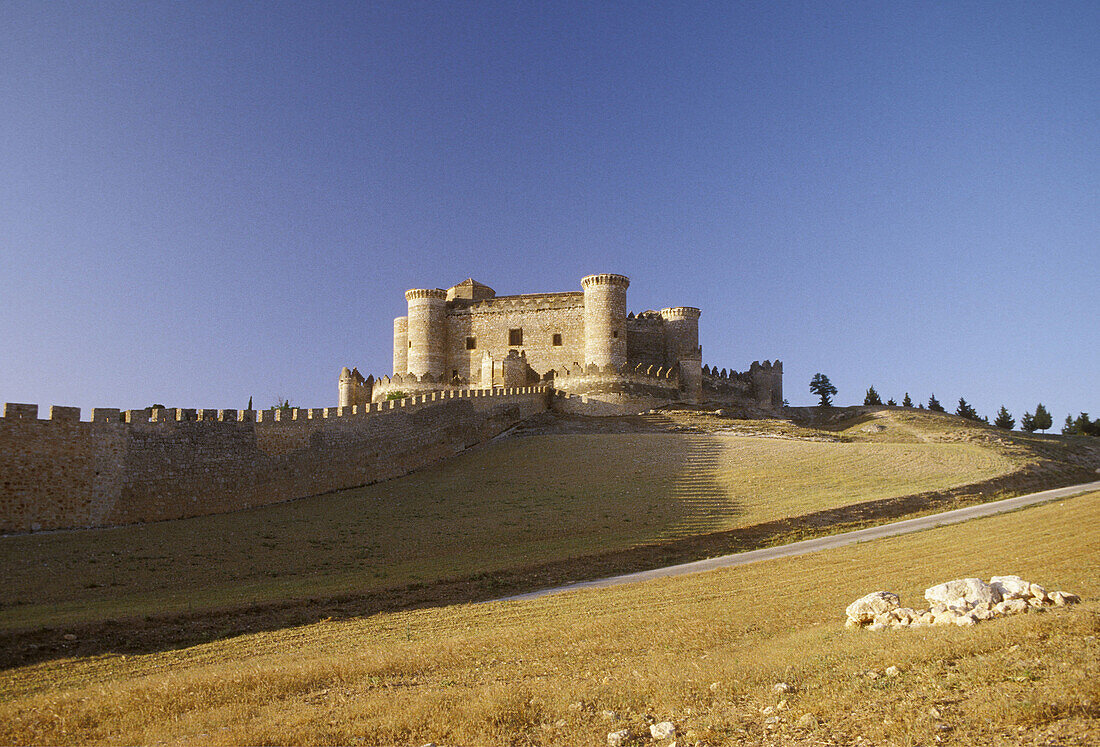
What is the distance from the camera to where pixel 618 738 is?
20.0 ft

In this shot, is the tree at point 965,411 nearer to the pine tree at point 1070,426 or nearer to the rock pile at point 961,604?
the pine tree at point 1070,426

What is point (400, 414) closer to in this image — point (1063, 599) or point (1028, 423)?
point (1063, 599)

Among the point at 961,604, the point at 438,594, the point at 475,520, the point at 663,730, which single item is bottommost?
the point at 438,594

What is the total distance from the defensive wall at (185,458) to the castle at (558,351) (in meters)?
14.0

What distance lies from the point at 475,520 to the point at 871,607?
46.5 ft

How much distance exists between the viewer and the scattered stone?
605 cm

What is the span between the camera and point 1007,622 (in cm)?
793

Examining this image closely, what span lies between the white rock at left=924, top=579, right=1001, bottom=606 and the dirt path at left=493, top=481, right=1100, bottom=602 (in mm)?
6666

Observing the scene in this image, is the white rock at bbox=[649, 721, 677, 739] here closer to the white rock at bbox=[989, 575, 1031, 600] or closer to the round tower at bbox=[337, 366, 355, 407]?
the white rock at bbox=[989, 575, 1031, 600]

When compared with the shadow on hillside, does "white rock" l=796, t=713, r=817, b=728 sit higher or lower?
higher

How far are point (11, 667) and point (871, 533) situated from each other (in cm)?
1836

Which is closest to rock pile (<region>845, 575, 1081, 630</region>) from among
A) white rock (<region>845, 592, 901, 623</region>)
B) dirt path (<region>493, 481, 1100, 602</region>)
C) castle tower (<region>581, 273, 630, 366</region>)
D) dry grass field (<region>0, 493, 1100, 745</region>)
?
white rock (<region>845, 592, 901, 623</region>)

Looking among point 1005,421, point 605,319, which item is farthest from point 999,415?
point 605,319

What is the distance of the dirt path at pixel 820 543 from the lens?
15.0 m
